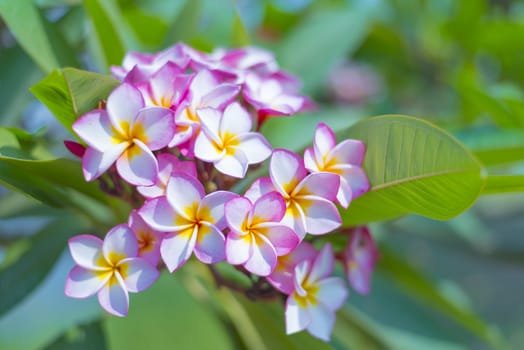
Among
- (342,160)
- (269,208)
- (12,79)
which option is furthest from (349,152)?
(12,79)

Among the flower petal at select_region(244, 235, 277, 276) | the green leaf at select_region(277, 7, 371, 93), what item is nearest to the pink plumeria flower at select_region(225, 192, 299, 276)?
the flower petal at select_region(244, 235, 277, 276)

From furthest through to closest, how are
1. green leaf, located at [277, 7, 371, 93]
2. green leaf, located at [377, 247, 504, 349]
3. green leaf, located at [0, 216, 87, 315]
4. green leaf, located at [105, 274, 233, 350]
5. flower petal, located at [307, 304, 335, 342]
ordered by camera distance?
1. green leaf, located at [277, 7, 371, 93]
2. green leaf, located at [377, 247, 504, 349]
3. green leaf, located at [105, 274, 233, 350]
4. green leaf, located at [0, 216, 87, 315]
5. flower petal, located at [307, 304, 335, 342]

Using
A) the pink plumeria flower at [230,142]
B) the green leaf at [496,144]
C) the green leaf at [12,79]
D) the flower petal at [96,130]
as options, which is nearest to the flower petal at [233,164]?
the pink plumeria flower at [230,142]

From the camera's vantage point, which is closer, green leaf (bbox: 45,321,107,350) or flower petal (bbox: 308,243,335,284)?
flower petal (bbox: 308,243,335,284)

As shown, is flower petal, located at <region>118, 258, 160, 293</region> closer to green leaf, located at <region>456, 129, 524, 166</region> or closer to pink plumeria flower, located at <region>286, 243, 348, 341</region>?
pink plumeria flower, located at <region>286, 243, 348, 341</region>

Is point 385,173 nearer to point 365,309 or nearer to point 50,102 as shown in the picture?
point 50,102

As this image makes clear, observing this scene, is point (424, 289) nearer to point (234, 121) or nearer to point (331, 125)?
point (331, 125)

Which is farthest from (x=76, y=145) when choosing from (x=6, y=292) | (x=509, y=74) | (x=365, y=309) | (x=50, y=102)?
(x=509, y=74)
